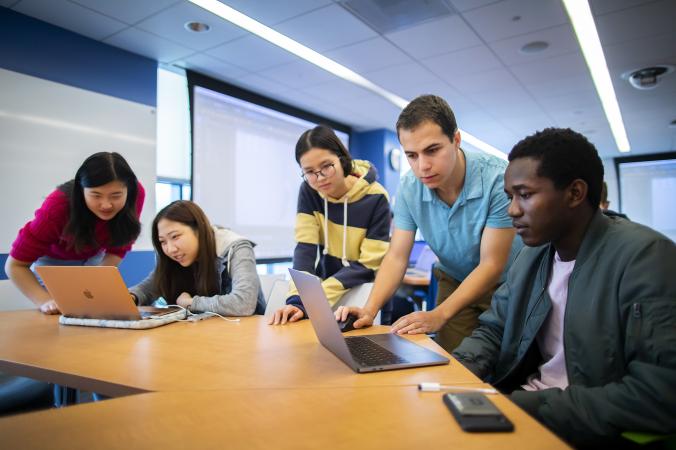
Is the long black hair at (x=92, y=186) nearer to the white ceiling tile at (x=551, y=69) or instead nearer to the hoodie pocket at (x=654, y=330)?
the hoodie pocket at (x=654, y=330)

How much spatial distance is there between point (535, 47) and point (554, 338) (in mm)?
3095

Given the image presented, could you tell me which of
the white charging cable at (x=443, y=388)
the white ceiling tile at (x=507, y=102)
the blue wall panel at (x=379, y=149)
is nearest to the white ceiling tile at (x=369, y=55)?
the white ceiling tile at (x=507, y=102)

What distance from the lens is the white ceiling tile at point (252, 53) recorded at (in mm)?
3416

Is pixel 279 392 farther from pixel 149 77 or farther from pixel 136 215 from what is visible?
pixel 149 77

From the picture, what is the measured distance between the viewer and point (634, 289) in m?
0.90

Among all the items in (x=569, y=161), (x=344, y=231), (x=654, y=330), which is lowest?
(x=654, y=330)

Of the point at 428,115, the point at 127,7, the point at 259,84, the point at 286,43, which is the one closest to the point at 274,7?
the point at 286,43

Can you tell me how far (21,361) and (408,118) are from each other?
1.26m

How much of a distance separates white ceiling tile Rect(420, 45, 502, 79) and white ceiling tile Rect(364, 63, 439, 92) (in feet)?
0.33

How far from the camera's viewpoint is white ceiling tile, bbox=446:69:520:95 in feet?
13.4

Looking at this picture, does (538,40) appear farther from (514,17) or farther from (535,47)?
(514,17)

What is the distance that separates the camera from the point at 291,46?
351 cm

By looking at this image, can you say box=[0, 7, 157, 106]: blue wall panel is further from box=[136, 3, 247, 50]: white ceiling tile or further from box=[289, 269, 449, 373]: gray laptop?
box=[289, 269, 449, 373]: gray laptop

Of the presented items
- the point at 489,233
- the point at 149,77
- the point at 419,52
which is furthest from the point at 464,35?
the point at 149,77
